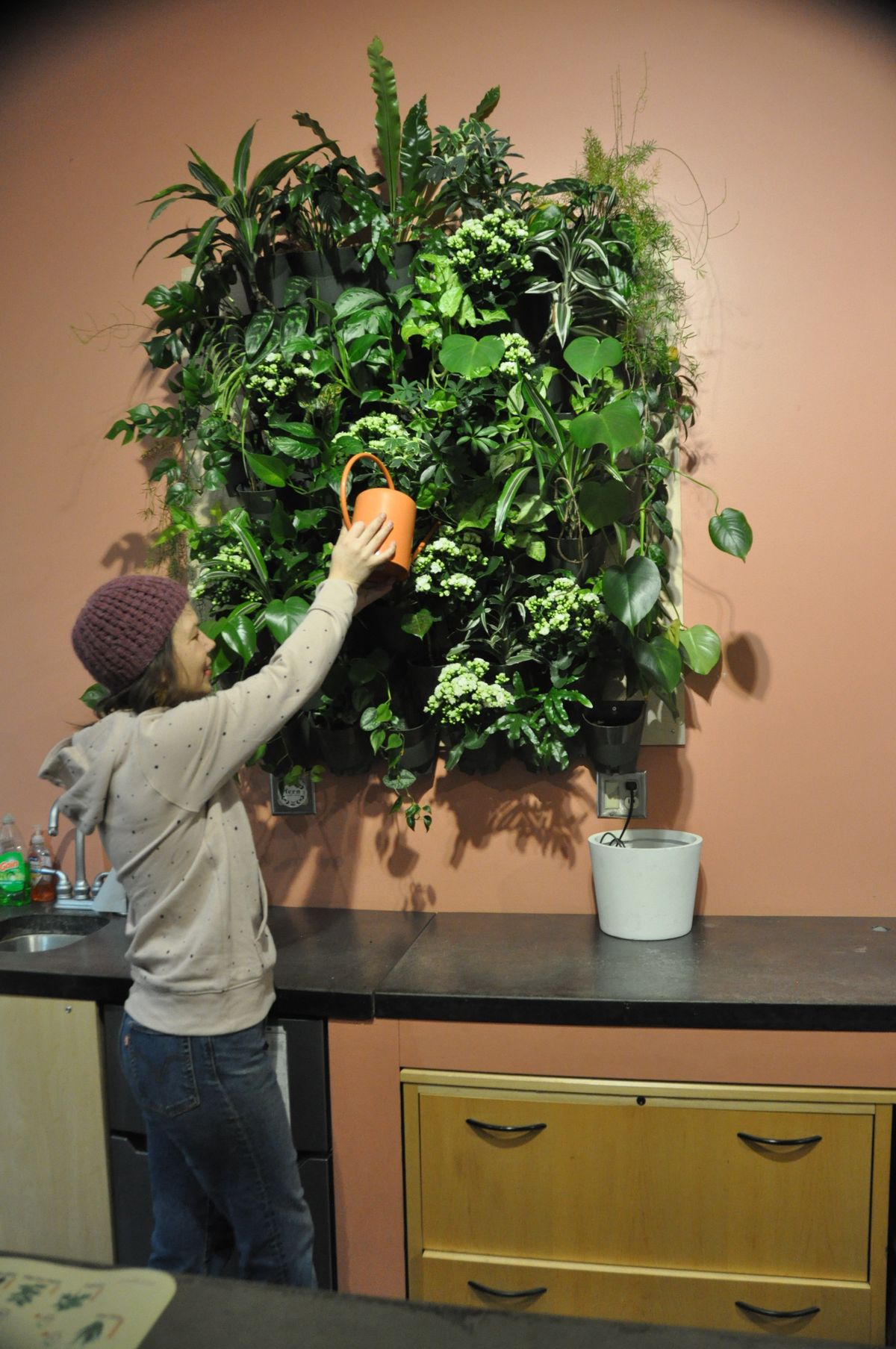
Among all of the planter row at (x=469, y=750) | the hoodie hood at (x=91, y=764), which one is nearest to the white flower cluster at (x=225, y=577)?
the planter row at (x=469, y=750)

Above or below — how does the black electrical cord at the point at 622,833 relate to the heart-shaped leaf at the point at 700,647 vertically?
below

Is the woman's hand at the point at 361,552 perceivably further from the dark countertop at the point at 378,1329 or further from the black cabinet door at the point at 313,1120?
the dark countertop at the point at 378,1329

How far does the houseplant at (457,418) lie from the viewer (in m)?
1.91

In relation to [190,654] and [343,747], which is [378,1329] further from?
[343,747]

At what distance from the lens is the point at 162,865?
1497 millimetres

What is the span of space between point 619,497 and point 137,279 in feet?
4.39

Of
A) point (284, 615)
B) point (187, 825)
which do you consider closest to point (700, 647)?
point (284, 615)

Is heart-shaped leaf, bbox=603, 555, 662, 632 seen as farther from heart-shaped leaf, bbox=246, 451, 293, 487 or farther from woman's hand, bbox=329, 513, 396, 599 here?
heart-shaped leaf, bbox=246, 451, 293, 487

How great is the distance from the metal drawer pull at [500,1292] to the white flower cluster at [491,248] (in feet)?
5.99

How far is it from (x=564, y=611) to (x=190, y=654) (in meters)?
0.72

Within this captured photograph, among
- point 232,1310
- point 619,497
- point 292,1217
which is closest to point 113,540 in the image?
point 619,497

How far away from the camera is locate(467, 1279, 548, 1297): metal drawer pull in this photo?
167 cm

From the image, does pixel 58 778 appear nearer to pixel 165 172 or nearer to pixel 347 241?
pixel 347 241

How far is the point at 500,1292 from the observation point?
1.68 meters
